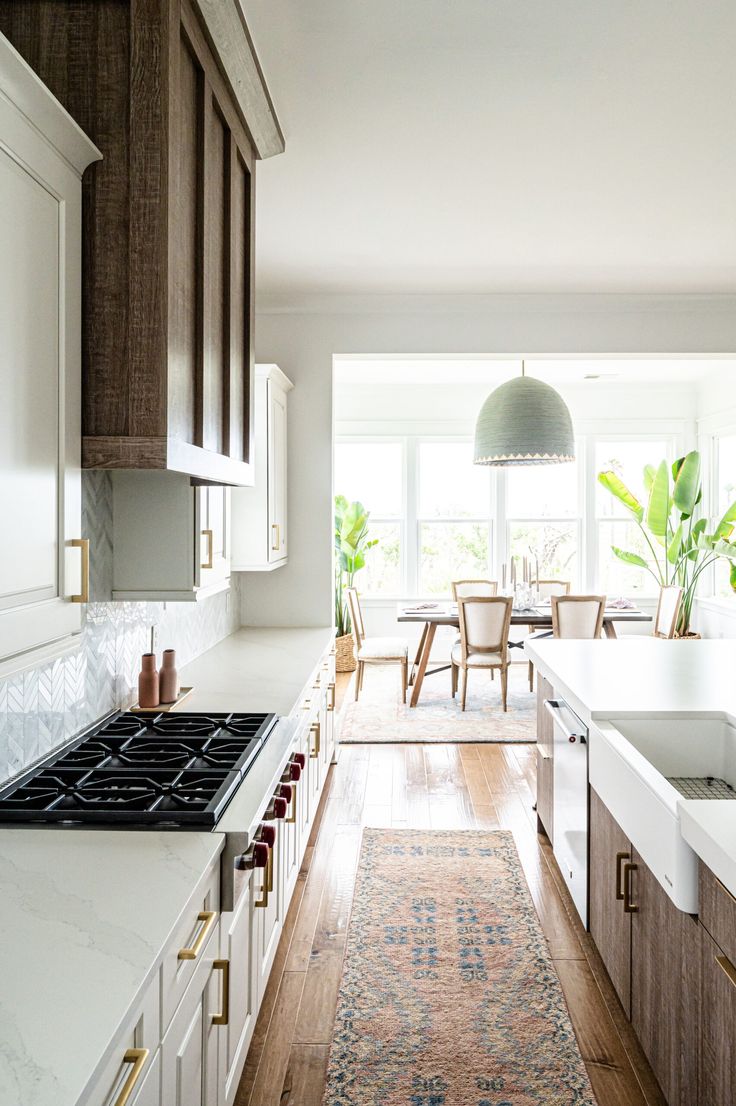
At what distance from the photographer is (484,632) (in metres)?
5.97

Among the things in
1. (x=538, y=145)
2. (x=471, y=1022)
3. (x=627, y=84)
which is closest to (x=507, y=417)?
(x=538, y=145)

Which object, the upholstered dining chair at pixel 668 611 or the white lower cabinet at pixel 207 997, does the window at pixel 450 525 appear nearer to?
the upholstered dining chair at pixel 668 611

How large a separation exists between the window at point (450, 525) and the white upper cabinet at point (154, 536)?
5.93m

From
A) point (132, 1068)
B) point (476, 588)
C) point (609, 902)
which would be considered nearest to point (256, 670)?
point (609, 902)

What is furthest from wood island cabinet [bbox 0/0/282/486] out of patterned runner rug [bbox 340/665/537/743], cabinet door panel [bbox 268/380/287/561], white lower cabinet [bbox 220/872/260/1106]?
patterned runner rug [bbox 340/665/537/743]

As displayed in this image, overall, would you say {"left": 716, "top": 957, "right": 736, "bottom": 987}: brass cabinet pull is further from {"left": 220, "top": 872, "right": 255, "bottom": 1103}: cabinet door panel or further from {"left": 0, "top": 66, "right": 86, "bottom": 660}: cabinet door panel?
{"left": 0, "top": 66, "right": 86, "bottom": 660}: cabinet door panel

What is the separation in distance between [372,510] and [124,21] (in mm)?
6641

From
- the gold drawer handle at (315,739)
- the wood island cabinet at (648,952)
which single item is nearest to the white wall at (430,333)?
the gold drawer handle at (315,739)

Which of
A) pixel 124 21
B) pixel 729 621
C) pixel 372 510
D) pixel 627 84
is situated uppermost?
pixel 627 84

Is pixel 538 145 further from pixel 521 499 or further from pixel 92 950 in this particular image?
pixel 521 499

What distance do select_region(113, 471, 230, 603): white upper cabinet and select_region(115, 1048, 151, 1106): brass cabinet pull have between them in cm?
150

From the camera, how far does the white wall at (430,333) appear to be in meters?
4.63

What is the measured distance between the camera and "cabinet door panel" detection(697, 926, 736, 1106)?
4.77 feet

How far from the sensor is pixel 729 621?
281 inches
